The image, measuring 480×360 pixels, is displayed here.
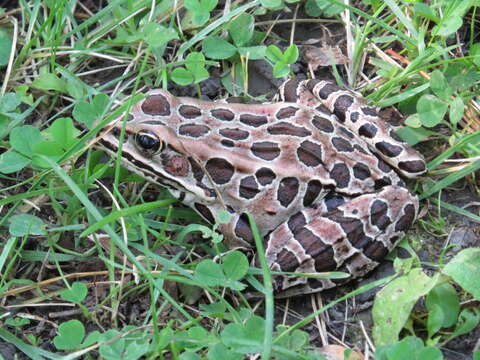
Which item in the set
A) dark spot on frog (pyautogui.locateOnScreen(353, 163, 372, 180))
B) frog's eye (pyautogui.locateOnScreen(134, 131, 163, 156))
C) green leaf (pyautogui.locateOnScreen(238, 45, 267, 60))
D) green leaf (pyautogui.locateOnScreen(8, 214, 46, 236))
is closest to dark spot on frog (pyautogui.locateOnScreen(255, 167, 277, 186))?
dark spot on frog (pyautogui.locateOnScreen(353, 163, 372, 180))

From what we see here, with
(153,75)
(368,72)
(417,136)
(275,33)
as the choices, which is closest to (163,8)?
(153,75)

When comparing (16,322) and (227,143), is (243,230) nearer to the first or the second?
(227,143)

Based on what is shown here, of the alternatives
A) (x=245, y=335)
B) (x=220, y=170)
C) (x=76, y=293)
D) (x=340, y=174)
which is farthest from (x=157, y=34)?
(x=245, y=335)

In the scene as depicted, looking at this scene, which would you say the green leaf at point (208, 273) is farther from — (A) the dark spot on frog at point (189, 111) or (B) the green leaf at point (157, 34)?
(B) the green leaf at point (157, 34)

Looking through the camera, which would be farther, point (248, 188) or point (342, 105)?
point (342, 105)

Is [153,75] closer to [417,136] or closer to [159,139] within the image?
[159,139]

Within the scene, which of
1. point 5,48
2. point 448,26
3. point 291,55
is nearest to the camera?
point 448,26

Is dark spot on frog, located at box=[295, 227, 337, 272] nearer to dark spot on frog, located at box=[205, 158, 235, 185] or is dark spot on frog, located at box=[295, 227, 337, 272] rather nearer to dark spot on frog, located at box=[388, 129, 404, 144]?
dark spot on frog, located at box=[205, 158, 235, 185]
